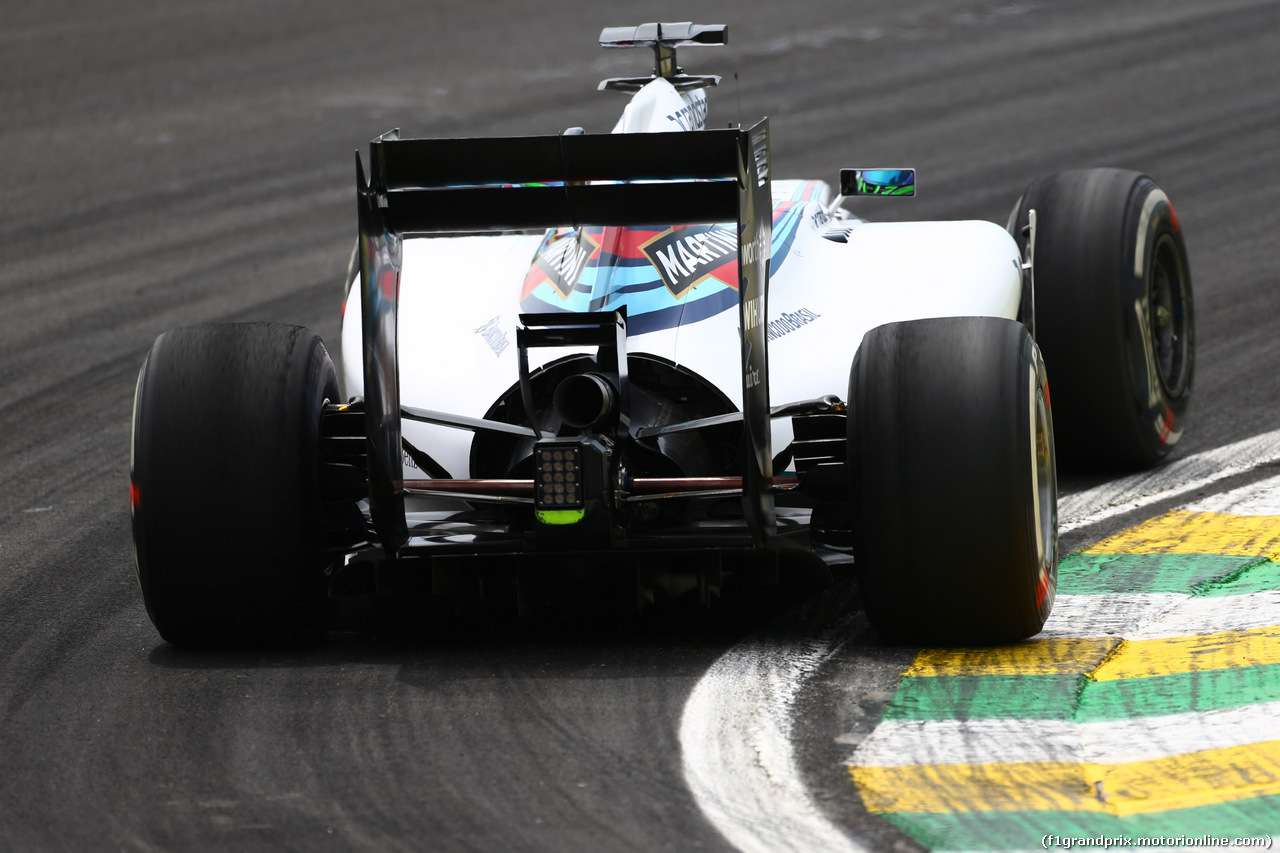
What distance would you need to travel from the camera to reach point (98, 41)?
19.1 meters

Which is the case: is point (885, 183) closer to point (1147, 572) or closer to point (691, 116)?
point (691, 116)

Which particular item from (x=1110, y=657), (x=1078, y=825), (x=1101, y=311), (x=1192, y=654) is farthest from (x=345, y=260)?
(x=1078, y=825)

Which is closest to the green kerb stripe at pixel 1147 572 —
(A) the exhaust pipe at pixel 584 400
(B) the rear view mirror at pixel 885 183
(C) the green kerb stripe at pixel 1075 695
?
(C) the green kerb stripe at pixel 1075 695

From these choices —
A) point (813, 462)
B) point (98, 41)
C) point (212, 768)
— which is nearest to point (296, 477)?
point (212, 768)

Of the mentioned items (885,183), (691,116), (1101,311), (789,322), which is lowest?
(1101,311)

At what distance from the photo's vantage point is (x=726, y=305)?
5898mm

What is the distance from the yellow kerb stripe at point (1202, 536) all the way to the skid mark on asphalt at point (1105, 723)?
0.50 ft

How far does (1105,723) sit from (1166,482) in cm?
302

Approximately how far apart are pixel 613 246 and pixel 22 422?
443cm

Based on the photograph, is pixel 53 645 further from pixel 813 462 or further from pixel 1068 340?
pixel 1068 340

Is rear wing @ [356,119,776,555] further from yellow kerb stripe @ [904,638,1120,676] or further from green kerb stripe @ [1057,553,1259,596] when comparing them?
green kerb stripe @ [1057,553,1259,596]

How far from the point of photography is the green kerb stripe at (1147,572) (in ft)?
19.5

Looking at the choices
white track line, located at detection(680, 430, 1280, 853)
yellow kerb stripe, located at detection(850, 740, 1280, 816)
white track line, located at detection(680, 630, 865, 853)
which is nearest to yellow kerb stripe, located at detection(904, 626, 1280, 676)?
white track line, located at detection(680, 430, 1280, 853)

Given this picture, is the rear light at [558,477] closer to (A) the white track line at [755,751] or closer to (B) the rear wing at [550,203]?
(B) the rear wing at [550,203]
